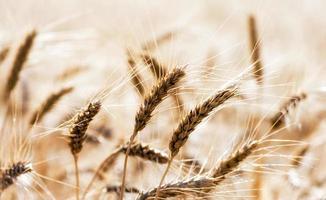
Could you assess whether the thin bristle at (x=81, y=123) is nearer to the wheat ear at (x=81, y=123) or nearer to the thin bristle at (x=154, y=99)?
the wheat ear at (x=81, y=123)

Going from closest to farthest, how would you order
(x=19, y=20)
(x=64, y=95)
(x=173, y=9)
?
(x=64, y=95) → (x=19, y=20) → (x=173, y=9)

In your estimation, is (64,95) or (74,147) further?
(64,95)

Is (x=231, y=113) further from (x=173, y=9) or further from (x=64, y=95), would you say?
(x=173, y=9)

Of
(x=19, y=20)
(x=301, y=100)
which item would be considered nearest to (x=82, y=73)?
(x=19, y=20)

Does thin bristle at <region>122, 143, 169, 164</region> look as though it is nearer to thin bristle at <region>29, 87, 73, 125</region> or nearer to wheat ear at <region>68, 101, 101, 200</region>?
wheat ear at <region>68, 101, 101, 200</region>

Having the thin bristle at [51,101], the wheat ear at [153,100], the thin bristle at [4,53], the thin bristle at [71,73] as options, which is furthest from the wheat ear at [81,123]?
the thin bristle at [71,73]

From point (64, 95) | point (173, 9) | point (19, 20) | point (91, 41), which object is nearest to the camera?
point (64, 95)

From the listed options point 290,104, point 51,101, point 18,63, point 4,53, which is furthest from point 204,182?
point 4,53

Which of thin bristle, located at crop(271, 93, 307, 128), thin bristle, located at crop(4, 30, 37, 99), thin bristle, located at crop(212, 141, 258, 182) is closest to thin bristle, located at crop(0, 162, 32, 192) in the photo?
thin bristle, located at crop(212, 141, 258, 182)
